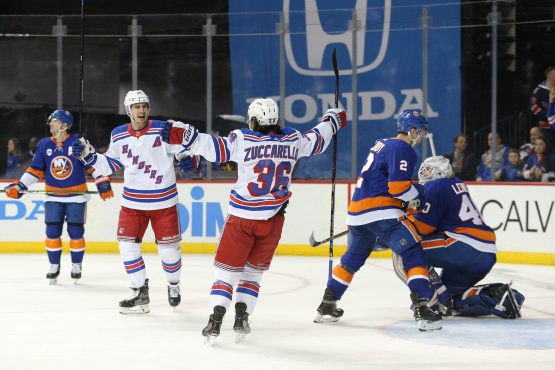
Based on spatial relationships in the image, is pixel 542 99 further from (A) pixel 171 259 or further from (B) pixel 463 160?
(A) pixel 171 259

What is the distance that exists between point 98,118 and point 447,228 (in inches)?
214

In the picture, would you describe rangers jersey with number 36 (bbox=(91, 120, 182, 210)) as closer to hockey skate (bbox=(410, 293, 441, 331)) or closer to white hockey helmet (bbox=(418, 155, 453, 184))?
white hockey helmet (bbox=(418, 155, 453, 184))

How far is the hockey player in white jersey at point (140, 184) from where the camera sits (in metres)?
5.64

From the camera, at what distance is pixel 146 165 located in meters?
5.65

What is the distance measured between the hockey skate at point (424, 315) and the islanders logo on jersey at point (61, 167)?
3203mm

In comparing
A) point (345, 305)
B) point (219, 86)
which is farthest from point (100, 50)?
point (345, 305)

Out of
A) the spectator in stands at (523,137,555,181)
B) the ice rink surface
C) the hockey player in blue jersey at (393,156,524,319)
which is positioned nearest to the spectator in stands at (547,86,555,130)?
the spectator in stands at (523,137,555,181)

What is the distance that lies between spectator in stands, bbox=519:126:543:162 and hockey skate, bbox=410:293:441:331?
4457mm

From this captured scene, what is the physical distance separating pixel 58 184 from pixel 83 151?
1519 millimetres

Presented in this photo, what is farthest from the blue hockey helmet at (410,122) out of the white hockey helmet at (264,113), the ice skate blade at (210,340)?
the ice skate blade at (210,340)

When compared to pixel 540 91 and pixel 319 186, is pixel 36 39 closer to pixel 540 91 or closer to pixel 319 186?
pixel 319 186

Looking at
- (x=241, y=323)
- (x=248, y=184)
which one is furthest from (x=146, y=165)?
(x=241, y=323)

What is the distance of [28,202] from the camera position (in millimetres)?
9430

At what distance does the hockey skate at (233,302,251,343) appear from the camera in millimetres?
4723
